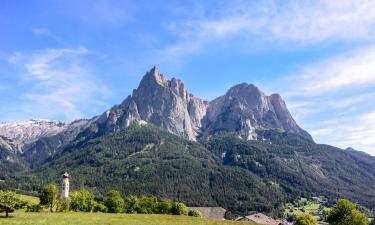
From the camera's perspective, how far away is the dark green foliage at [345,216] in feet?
422

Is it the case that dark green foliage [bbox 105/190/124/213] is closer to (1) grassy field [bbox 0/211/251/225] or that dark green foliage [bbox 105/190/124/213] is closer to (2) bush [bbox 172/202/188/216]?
(2) bush [bbox 172/202/188/216]

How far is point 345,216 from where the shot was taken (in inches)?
5172

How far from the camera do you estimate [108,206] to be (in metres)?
153

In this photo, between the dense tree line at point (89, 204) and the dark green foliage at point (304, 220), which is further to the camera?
the dark green foliage at point (304, 220)

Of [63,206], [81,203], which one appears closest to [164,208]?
[81,203]

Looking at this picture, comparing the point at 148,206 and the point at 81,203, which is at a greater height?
the point at 148,206

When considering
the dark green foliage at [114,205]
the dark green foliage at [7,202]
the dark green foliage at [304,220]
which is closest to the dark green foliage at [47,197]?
the dark green foliage at [114,205]

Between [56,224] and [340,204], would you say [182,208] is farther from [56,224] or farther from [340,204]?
[56,224]

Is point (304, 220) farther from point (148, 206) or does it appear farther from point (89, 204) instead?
point (89, 204)

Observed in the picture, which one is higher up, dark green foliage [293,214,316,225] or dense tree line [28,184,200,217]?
dense tree line [28,184,200,217]

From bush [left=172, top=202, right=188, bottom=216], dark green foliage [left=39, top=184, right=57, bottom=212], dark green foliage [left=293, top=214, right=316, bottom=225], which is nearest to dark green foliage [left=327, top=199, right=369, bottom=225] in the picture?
dark green foliage [left=293, top=214, right=316, bottom=225]

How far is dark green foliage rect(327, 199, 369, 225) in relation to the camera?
129 meters

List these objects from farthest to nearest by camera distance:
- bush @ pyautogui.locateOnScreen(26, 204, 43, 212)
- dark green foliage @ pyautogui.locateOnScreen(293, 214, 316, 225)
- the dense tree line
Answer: dark green foliage @ pyautogui.locateOnScreen(293, 214, 316, 225) → the dense tree line → bush @ pyautogui.locateOnScreen(26, 204, 43, 212)

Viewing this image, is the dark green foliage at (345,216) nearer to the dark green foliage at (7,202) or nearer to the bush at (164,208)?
the bush at (164,208)
